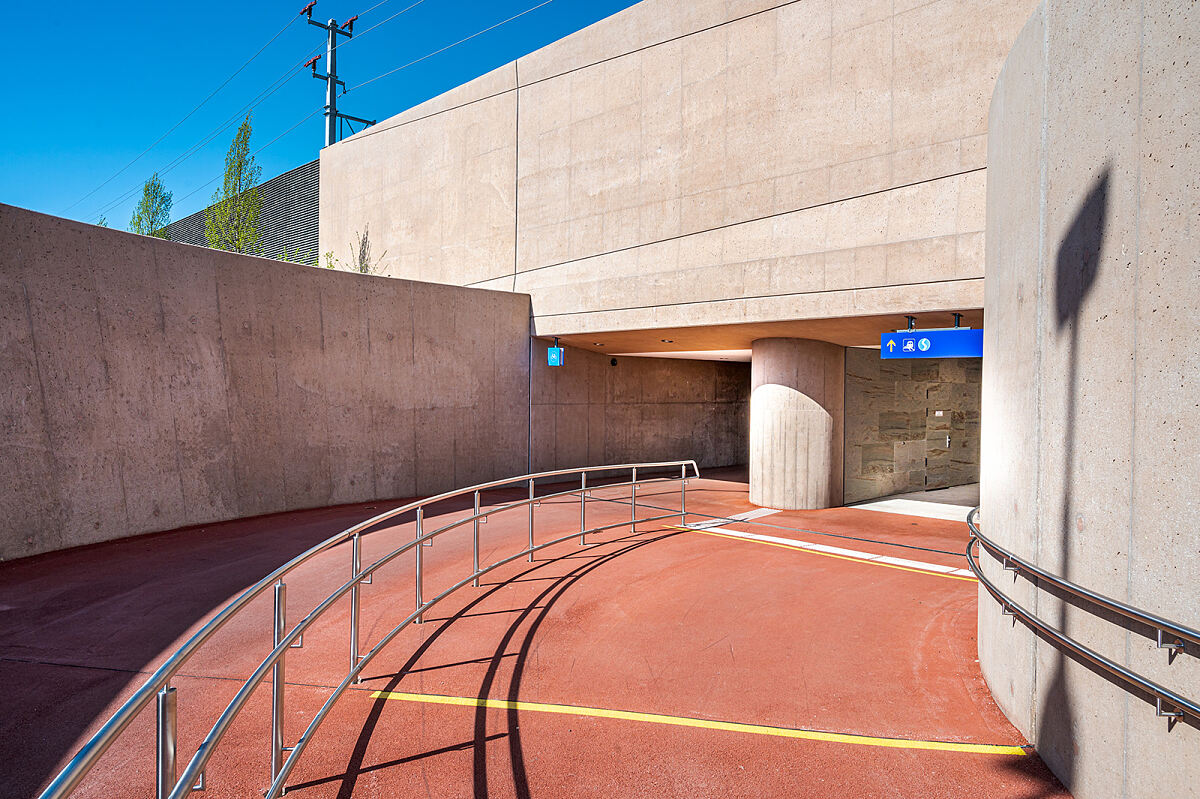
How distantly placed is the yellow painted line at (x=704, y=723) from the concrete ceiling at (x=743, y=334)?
22.3ft

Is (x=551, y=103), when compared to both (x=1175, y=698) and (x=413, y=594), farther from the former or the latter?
(x=1175, y=698)

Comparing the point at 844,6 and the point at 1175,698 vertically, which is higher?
the point at 844,6

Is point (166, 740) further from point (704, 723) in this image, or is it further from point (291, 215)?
point (291, 215)

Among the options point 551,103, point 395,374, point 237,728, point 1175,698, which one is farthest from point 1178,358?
point 551,103

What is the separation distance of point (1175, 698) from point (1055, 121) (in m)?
2.80

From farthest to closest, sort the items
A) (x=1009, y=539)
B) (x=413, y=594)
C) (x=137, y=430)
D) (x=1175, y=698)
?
(x=137, y=430) → (x=413, y=594) → (x=1009, y=539) → (x=1175, y=698)

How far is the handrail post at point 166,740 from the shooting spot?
188cm

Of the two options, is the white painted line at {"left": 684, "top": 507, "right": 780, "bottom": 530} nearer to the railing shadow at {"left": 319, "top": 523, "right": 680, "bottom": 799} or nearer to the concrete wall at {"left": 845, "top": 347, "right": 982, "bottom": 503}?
the railing shadow at {"left": 319, "top": 523, "right": 680, "bottom": 799}

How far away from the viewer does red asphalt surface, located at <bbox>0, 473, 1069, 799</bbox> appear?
3.45 meters

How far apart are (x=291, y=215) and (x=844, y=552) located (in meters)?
23.6

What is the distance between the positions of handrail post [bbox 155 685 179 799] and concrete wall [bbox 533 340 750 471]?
533 inches

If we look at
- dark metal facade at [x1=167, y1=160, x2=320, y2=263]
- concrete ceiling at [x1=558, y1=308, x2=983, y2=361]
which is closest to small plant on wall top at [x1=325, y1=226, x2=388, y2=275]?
dark metal facade at [x1=167, y1=160, x2=320, y2=263]

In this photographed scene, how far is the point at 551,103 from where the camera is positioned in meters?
14.7

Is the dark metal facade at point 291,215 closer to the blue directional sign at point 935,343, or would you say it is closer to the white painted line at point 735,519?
the white painted line at point 735,519
